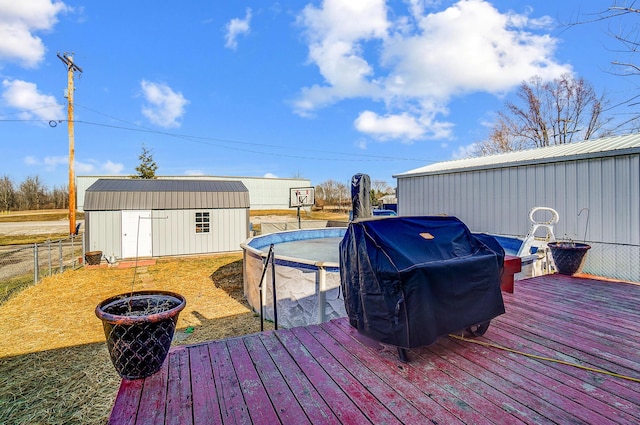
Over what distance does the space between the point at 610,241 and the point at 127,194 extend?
15666 millimetres

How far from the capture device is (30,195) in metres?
38.9

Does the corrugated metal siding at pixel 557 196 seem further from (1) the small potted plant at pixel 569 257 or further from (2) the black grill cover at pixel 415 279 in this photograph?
(2) the black grill cover at pixel 415 279

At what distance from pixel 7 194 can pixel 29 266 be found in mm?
37517

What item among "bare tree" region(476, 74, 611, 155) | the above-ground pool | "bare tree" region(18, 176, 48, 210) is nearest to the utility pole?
the above-ground pool

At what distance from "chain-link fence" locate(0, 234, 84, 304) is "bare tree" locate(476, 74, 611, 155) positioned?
26.8 meters

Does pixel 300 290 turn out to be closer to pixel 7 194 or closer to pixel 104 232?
pixel 104 232

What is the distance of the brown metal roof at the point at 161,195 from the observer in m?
12.0

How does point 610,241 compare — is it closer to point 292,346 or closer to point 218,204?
point 292,346

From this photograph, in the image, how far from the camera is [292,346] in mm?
2723

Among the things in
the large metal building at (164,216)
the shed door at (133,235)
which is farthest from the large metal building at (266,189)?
the shed door at (133,235)

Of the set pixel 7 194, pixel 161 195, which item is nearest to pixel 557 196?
pixel 161 195

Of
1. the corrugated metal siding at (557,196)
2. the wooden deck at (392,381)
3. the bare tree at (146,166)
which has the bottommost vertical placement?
the wooden deck at (392,381)

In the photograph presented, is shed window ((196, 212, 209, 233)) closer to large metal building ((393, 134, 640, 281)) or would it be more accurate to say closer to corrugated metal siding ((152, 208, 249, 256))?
corrugated metal siding ((152, 208, 249, 256))

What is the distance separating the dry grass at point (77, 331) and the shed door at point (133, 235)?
6.09 feet
